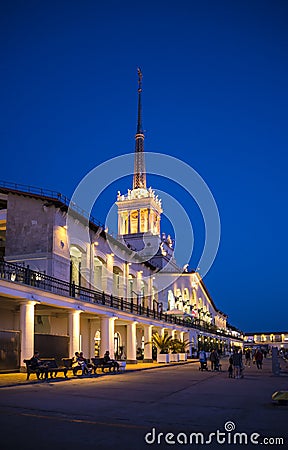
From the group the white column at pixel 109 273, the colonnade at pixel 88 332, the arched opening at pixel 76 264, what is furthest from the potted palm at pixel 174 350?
the arched opening at pixel 76 264

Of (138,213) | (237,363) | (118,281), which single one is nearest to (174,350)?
(118,281)

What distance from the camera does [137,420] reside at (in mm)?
9758

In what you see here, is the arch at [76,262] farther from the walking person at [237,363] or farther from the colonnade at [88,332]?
the walking person at [237,363]

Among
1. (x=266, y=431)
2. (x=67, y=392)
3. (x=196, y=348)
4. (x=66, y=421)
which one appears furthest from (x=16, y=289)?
(x=196, y=348)

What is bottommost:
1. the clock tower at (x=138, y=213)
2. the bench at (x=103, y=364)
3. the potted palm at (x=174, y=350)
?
the potted palm at (x=174, y=350)

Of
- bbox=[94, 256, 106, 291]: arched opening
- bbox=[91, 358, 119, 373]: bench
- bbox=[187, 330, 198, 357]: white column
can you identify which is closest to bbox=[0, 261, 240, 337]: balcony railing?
bbox=[94, 256, 106, 291]: arched opening

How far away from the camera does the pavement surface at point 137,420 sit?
7637mm

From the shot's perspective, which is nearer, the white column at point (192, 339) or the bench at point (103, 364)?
the bench at point (103, 364)

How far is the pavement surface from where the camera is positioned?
7637 mm

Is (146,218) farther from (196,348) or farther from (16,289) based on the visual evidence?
(16,289)

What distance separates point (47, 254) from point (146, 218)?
56.5 metres

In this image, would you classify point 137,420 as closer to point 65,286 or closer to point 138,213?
point 65,286

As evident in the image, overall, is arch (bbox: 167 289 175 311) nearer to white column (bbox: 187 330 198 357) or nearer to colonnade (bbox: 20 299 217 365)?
white column (bbox: 187 330 198 357)

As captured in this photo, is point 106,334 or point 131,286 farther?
point 131,286
